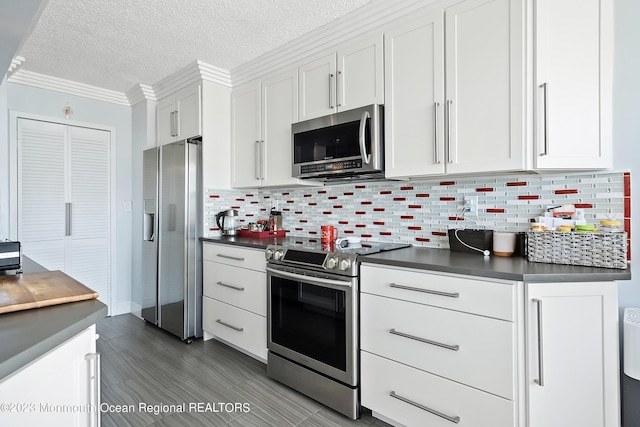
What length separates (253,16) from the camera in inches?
92.3

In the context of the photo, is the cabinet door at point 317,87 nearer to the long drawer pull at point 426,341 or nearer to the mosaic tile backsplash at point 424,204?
the mosaic tile backsplash at point 424,204

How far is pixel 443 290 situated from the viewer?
1635 mm

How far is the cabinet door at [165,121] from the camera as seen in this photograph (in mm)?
3504

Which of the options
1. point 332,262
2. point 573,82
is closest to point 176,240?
point 332,262

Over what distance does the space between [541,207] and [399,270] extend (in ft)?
2.96

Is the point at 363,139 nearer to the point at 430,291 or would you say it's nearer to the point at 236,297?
the point at 430,291

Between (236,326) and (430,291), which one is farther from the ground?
(430,291)

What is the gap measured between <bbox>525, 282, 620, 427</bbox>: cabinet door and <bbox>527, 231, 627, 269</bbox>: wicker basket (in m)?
0.14

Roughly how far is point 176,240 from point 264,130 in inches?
50.6

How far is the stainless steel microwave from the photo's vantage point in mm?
2176

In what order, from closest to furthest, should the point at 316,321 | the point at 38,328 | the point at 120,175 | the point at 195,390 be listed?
the point at 38,328 < the point at 316,321 < the point at 195,390 < the point at 120,175

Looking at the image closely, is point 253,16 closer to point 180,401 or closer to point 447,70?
point 447,70

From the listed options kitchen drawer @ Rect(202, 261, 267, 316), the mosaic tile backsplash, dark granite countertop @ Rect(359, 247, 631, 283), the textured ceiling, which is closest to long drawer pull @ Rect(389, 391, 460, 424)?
dark granite countertop @ Rect(359, 247, 631, 283)

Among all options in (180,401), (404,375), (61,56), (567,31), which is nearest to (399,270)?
(404,375)
